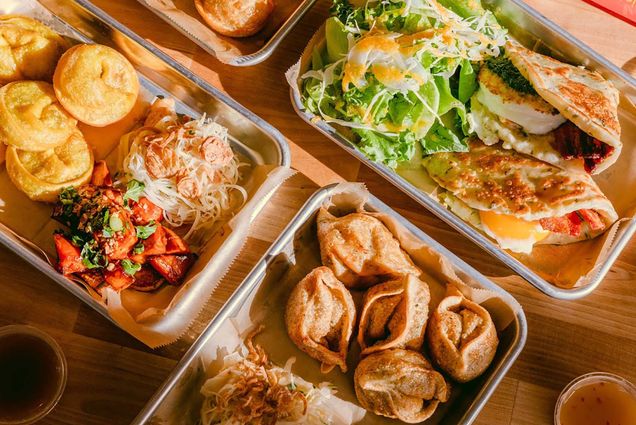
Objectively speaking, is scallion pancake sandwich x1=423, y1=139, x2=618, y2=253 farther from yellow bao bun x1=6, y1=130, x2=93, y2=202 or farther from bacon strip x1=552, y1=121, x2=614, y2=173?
yellow bao bun x1=6, y1=130, x2=93, y2=202

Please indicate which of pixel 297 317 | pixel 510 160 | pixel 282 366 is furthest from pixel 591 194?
pixel 282 366

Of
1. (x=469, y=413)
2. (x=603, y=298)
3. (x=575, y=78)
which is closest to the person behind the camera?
(x=469, y=413)

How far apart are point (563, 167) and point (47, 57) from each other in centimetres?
235

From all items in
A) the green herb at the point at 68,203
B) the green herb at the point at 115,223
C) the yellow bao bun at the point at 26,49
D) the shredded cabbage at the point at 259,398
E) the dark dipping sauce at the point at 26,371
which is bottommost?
the dark dipping sauce at the point at 26,371

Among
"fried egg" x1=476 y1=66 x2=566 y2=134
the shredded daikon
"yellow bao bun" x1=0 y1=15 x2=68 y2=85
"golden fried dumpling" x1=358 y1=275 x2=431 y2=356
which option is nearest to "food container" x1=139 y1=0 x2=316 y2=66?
the shredded daikon

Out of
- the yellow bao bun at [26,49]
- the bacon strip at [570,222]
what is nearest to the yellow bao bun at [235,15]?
the yellow bao bun at [26,49]

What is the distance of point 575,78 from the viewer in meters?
2.75

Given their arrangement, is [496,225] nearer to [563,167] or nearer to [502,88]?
[563,167]

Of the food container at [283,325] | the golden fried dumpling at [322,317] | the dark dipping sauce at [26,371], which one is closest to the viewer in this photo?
the food container at [283,325]

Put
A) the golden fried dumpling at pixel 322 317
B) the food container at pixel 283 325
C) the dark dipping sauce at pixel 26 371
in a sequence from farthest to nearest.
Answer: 1. the dark dipping sauce at pixel 26 371
2. the golden fried dumpling at pixel 322 317
3. the food container at pixel 283 325

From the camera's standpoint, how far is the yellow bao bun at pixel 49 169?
9.03 feet

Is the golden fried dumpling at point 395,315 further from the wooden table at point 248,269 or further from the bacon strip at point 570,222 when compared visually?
the bacon strip at point 570,222

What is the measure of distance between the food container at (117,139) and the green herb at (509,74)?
0.99 m

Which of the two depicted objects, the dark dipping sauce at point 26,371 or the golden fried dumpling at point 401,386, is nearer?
the golden fried dumpling at point 401,386
